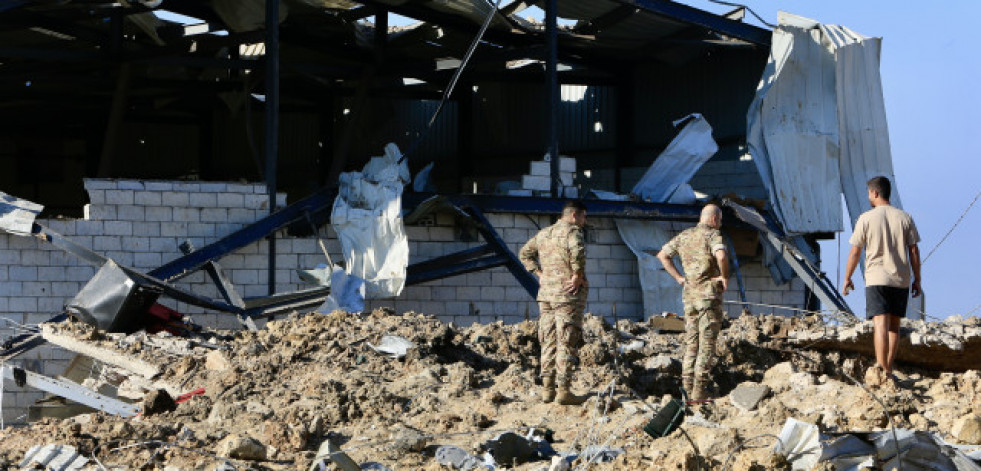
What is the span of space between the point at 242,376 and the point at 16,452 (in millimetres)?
2131

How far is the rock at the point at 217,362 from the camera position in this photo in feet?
36.3

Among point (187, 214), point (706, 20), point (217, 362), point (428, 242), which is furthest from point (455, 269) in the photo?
point (217, 362)

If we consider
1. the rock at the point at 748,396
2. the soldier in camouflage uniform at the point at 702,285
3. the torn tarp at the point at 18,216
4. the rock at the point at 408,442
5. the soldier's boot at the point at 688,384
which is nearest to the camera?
the rock at the point at 408,442

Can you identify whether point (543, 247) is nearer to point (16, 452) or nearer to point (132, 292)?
point (16, 452)

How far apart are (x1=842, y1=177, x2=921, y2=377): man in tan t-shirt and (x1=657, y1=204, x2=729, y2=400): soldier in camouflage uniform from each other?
3.46 feet

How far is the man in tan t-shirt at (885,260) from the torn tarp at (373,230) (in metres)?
6.42

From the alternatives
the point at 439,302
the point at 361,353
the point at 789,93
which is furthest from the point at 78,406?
the point at 789,93

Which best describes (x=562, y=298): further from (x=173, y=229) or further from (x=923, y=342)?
(x=173, y=229)

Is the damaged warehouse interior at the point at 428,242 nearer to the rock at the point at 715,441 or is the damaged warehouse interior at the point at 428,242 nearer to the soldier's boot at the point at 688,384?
the rock at the point at 715,441

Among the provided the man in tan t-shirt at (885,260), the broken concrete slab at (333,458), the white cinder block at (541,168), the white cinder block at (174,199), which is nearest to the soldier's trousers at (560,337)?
the man in tan t-shirt at (885,260)

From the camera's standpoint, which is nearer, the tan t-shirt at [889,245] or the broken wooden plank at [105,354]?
the tan t-shirt at [889,245]

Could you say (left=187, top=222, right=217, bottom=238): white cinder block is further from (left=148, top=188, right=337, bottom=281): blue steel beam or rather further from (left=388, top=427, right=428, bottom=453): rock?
(left=388, top=427, right=428, bottom=453): rock

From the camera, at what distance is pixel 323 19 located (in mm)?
20516

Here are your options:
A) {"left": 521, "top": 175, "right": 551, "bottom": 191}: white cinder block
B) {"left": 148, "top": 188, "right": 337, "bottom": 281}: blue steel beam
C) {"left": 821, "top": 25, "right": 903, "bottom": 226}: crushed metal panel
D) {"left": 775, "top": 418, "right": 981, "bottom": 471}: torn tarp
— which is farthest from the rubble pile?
{"left": 821, "top": 25, "right": 903, "bottom": 226}: crushed metal panel
